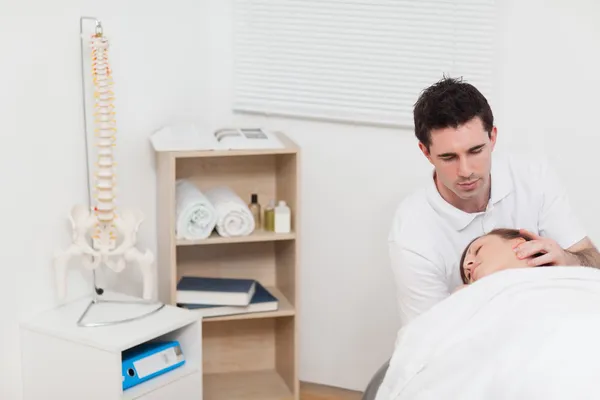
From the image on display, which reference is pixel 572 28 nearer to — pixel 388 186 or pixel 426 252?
pixel 388 186

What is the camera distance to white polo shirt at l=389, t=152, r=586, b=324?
229 centimetres

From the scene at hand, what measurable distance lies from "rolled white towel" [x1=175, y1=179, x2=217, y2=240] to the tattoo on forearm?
1.12m

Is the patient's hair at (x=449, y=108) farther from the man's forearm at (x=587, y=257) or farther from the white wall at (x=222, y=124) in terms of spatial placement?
the white wall at (x=222, y=124)

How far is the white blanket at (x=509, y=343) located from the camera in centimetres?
159

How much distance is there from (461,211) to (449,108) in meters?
0.32

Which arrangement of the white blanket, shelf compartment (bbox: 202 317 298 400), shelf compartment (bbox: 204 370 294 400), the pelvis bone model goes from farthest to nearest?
1. shelf compartment (bbox: 202 317 298 400)
2. shelf compartment (bbox: 204 370 294 400)
3. the pelvis bone model
4. the white blanket

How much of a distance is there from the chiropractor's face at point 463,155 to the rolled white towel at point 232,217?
80 centimetres

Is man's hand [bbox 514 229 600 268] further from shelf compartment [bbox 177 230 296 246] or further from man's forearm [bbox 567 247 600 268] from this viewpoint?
shelf compartment [bbox 177 230 296 246]

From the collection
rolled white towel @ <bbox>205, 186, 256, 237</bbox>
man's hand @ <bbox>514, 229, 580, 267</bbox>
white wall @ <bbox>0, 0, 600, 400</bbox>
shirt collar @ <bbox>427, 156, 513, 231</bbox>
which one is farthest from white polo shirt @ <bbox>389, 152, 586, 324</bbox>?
rolled white towel @ <bbox>205, 186, 256, 237</bbox>

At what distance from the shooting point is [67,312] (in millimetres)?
2598

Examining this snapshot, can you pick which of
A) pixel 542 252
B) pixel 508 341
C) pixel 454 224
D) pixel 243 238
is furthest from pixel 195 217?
pixel 508 341

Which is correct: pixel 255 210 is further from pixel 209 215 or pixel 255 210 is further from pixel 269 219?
pixel 209 215

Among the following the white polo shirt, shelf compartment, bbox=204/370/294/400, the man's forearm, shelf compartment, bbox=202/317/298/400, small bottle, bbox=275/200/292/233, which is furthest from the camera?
shelf compartment, bbox=202/317/298/400

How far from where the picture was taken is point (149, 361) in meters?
2.51
